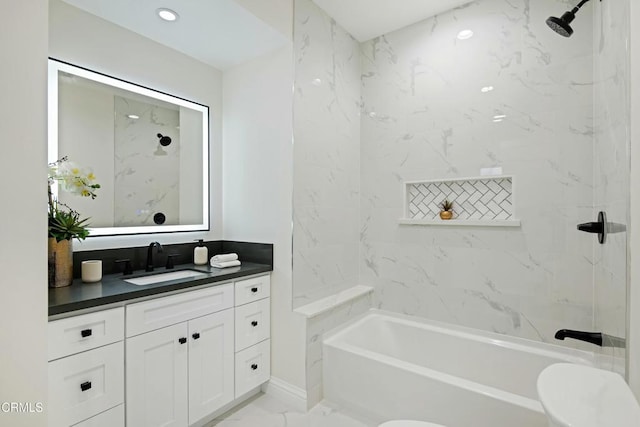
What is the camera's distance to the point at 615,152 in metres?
1.18

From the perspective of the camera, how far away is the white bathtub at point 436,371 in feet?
5.27

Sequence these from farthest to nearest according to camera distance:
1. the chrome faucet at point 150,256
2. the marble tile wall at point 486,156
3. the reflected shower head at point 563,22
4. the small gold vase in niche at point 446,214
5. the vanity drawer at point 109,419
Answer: the small gold vase in niche at point 446,214 → the chrome faucet at point 150,256 → the marble tile wall at point 486,156 → the reflected shower head at point 563,22 → the vanity drawer at point 109,419

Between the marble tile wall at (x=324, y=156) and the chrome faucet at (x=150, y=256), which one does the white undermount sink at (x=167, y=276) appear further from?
the marble tile wall at (x=324, y=156)

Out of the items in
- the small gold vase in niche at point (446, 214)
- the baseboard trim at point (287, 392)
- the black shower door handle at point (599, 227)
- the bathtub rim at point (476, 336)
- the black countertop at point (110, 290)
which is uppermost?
the small gold vase in niche at point (446, 214)

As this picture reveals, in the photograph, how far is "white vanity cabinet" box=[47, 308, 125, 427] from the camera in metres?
1.26

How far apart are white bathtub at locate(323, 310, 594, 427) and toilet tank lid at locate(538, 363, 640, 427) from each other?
64 cm

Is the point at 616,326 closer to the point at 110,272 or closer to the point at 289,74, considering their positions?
the point at 289,74

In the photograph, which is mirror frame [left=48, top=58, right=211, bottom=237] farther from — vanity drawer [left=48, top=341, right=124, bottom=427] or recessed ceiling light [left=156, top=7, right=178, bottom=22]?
vanity drawer [left=48, top=341, right=124, bottom=427]

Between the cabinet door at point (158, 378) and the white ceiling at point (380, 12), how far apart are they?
8.33ft

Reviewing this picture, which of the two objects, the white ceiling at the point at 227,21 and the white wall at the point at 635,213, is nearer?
the white wall at the point at 635,213

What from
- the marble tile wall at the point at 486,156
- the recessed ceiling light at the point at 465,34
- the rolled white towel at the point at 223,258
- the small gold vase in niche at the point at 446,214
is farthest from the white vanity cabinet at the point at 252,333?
the recessed ceiling light at the point at 465,34

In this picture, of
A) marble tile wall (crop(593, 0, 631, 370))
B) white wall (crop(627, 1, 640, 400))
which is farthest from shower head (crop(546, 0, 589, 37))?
white wall (crop(627, 1, 640, 400))

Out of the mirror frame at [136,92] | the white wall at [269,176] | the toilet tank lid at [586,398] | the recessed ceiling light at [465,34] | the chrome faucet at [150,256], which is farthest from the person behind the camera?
the recessed ceiling light at [465,34]

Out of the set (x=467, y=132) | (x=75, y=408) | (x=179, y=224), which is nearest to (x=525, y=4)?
(x=467, y=132)
